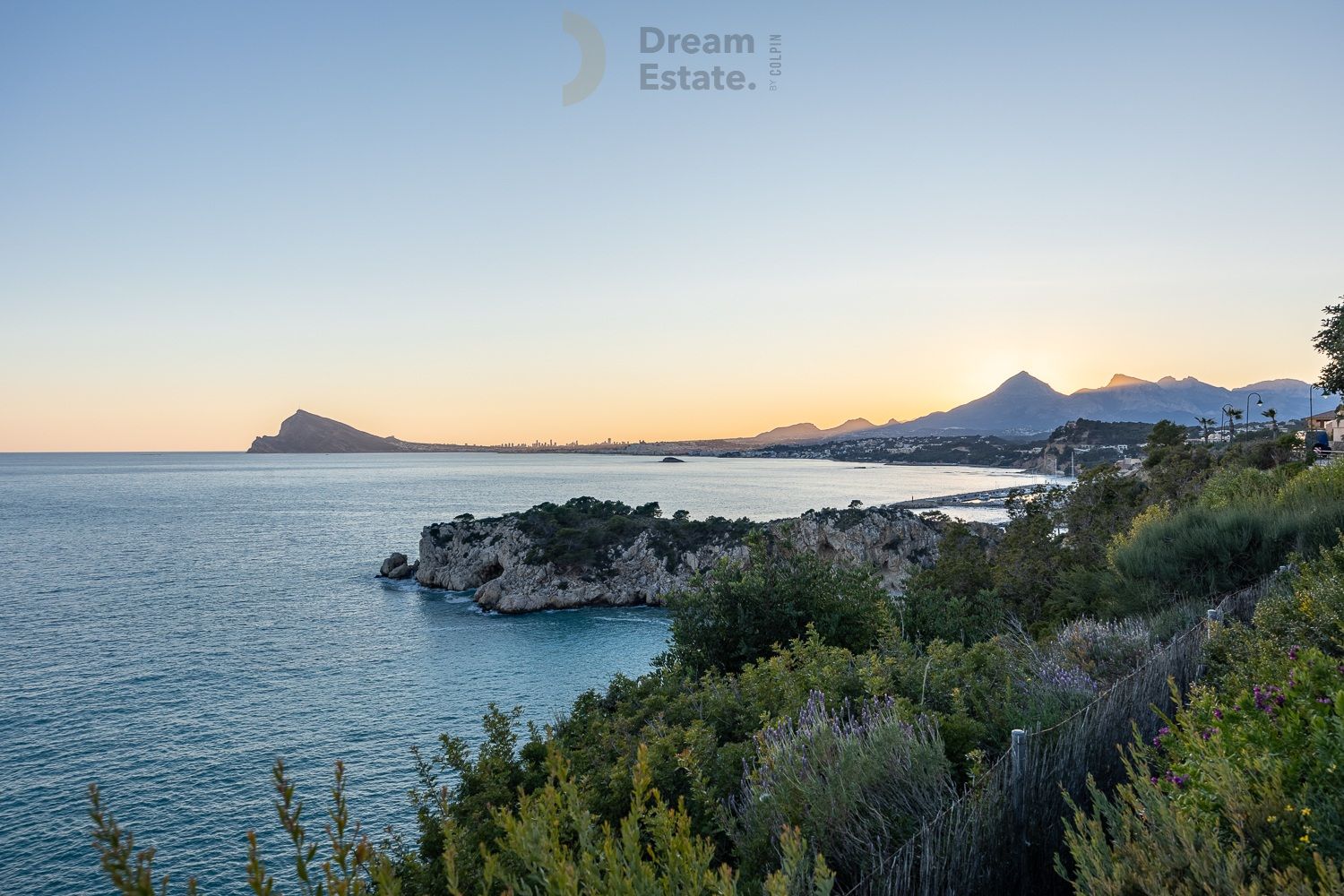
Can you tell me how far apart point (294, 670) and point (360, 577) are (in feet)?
76.7

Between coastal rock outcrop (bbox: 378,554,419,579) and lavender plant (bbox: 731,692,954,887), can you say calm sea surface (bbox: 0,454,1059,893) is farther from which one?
lavender plant (bbox: 731,692,954,887)

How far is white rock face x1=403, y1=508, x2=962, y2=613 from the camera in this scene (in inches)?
1800

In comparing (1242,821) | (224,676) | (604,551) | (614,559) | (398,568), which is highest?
(1242,821)

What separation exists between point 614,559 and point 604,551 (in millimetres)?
1155

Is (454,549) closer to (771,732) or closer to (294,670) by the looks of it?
(294,670)

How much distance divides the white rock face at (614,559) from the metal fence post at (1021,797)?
133ft

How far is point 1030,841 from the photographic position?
14.3 feet

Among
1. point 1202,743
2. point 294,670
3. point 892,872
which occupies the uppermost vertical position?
point 1202,743

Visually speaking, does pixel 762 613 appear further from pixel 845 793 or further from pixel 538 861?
pixel 538 861

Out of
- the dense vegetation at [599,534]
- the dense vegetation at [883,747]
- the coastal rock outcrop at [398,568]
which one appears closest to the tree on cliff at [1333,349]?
the dense vegetation at [883,747]

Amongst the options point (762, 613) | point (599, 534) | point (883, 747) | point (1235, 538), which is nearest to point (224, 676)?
point (599, 534)

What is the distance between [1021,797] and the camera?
4.34 meters

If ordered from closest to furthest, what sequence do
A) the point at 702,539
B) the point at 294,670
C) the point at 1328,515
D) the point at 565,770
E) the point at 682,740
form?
the point at 565,770 → the point at 682,740 → the point at 1328,515 → the point at 294,670 → the point at 702,539

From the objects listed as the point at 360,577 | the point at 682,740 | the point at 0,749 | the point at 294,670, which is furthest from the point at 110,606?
the point at 682,740
